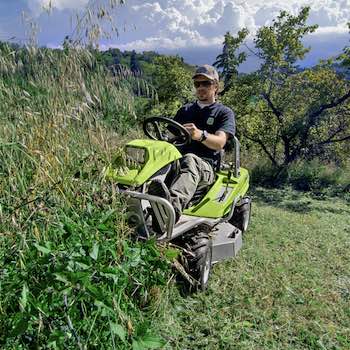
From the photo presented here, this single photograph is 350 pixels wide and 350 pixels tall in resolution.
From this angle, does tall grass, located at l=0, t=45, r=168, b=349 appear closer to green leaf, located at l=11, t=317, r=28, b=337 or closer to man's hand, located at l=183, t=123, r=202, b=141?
green leaf, located at l=11, t=317, r=28, b=337

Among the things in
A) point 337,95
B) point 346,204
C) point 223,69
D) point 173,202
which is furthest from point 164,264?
point 223,69

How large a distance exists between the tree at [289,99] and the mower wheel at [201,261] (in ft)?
22.2

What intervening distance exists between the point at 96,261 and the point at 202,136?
6.21 ft

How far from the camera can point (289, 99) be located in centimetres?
973

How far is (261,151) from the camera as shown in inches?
447

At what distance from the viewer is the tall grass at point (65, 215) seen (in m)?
1.72

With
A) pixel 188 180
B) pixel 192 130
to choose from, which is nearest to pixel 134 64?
pixel 192 130

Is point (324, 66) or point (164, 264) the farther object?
point (324, 66)

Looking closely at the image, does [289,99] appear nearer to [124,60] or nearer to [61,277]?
[124,60]

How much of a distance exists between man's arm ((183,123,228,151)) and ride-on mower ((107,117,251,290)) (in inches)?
4.1

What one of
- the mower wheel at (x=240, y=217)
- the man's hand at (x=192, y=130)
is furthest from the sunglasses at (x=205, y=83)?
the mower wheel at (x=240, y=217)

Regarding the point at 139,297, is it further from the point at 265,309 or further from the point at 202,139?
the point at 202,139

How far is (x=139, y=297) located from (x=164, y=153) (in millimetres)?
1075

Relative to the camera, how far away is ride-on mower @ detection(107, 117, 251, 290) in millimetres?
2697
